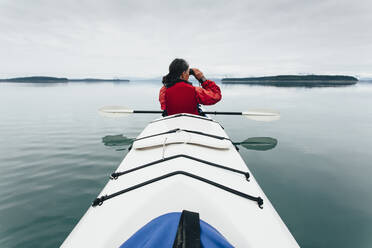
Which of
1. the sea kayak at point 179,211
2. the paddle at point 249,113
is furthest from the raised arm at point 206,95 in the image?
the paddle at point 249,113

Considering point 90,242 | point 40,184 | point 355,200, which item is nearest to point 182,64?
point 90,242

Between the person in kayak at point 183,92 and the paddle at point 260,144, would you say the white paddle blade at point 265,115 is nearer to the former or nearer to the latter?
the paddle at point 260,144

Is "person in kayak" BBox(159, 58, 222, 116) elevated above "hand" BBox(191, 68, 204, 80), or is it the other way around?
"hand" BBox(191, 68, 204, 80)

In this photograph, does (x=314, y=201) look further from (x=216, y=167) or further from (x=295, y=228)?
(x=216, y=167)

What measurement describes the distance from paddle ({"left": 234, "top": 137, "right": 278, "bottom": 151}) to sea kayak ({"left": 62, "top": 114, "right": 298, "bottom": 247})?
476 cm

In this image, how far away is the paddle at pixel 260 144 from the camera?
269 inches

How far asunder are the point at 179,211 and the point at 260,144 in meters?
6.26

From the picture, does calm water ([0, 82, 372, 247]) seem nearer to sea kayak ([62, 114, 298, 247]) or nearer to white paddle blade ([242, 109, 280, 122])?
white paddle blade ([242, 109, 280, 122])

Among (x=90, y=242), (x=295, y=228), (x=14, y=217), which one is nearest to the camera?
(x=90, y=242)

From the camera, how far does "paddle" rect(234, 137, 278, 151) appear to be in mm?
6830

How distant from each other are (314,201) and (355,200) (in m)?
0.87

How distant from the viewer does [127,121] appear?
11.4 m

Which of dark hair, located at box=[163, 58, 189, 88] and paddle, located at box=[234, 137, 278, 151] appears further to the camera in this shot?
paddle, located at box=[234, 137, 278, 151]

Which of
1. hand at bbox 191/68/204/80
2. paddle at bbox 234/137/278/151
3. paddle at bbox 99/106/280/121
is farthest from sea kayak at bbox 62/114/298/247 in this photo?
paddle at bbox 99/106/280/121
